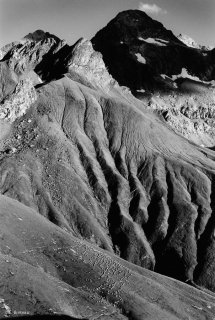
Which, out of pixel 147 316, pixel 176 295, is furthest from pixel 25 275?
pixel 176 295

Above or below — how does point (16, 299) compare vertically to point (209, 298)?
above

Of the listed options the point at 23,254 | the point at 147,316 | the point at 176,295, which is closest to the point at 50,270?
the point at 23,254

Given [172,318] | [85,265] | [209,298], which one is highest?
[85,265]

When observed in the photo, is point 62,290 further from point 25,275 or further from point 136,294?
point 136,294

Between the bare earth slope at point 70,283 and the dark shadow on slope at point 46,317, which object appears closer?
the dark shadow on slope at point 46,317

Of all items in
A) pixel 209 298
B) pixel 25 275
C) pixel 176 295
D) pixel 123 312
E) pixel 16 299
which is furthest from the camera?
pixel 209 298

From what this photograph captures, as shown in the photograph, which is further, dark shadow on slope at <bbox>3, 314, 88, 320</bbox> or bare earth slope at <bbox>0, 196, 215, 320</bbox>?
bare earth slope at <bbox>0, 196, 215, 320</bbox>

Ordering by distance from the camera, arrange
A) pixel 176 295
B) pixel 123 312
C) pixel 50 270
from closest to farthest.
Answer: pixel 123 312 < pixel 50 270 < pixel 176 295

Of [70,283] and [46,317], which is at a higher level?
[46,317]

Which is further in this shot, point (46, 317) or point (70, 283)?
point (70, 283)

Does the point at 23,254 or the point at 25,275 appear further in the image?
the point at 23,254

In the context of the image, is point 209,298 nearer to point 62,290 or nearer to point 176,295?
point 176,295
